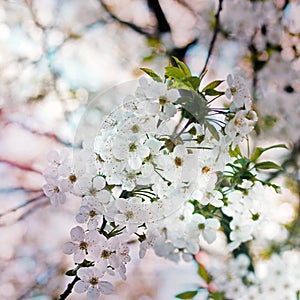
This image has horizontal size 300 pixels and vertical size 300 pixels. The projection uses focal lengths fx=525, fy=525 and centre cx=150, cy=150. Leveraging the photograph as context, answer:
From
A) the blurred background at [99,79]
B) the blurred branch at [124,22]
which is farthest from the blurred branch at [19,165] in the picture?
the blurred branch at [124,22]

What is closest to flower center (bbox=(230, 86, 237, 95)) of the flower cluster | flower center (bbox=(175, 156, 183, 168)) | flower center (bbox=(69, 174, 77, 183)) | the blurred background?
the flower cluster

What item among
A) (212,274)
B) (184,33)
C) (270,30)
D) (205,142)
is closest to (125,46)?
(184,33)

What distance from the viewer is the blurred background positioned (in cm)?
110

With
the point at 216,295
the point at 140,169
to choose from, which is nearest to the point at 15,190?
the point at 216,295

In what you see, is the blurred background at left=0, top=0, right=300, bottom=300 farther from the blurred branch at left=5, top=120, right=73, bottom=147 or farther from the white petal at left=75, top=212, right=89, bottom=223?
the white petal at left=75, top=212, right=89, bottom=223

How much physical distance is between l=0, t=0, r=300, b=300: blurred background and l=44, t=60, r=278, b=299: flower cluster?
452 millimetres

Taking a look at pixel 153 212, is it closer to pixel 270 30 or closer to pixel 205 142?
pixel 205 142

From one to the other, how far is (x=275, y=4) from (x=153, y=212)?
2.97 feet

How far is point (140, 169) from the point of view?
60 cm

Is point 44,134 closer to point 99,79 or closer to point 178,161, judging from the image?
point 99,79

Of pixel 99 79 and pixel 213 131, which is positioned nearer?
pixel 213 131

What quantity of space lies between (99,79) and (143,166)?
0.63m

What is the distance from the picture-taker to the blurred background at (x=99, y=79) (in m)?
1.10

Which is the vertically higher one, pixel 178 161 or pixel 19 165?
pixel 19 165
